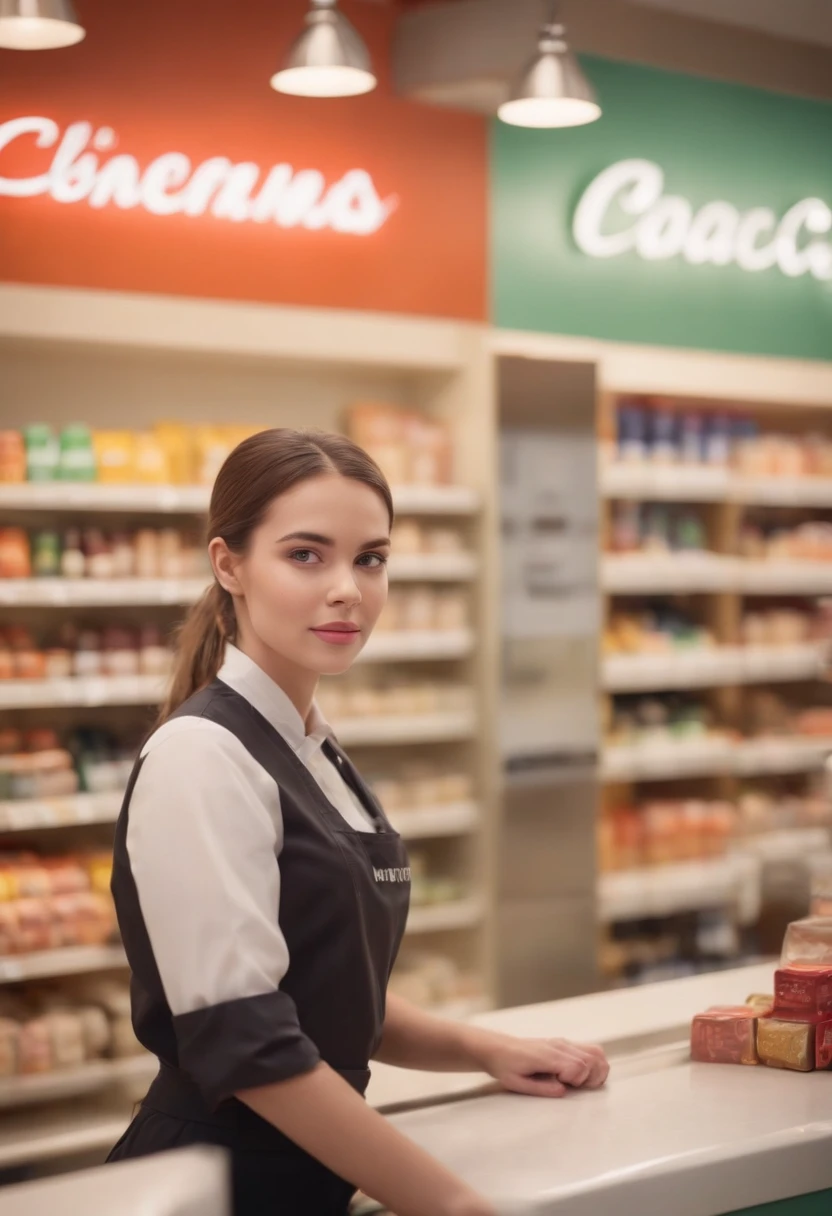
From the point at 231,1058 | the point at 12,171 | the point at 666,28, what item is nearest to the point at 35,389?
the point at 12,171

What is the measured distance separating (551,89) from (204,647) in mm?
2816

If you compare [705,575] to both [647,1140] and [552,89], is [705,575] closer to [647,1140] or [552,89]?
[552,89]

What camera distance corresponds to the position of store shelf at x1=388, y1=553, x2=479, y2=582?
517cm

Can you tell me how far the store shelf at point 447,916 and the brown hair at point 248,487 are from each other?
11.3ft

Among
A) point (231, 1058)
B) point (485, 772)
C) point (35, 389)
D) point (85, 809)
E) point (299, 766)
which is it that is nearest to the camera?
point (231, 1058)

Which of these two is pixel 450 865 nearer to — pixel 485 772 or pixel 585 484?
pixel 485 772

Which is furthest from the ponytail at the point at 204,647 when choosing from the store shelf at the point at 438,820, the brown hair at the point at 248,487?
the store shelf at the point at 438,820

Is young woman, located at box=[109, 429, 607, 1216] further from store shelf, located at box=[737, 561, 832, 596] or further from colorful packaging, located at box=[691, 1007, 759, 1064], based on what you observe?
store shelf, located at box=[737, 561, 832, 596]

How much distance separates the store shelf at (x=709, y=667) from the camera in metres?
5.84

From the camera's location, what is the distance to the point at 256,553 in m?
1.75

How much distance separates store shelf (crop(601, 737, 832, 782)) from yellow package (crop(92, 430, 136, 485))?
2184 mm

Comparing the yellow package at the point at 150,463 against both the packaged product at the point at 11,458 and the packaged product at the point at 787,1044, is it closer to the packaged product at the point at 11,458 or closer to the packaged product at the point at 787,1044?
the packaged product at the point at 11,458

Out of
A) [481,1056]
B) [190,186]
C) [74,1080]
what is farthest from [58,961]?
[481,1056]

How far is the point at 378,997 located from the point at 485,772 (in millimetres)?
3682
